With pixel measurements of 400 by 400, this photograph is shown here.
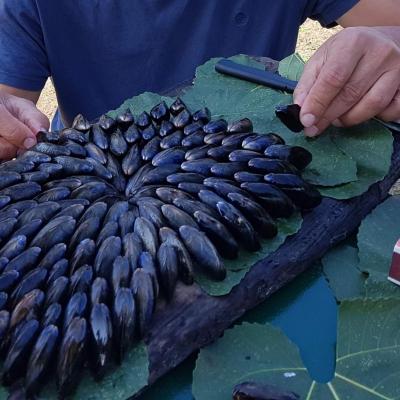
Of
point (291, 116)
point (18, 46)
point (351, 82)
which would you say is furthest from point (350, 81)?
point (18, 46)

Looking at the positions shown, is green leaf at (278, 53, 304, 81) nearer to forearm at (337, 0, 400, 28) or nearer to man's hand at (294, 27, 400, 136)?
man's hand at (294, 27, 400, 136)

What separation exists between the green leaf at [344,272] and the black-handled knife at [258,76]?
29 cm

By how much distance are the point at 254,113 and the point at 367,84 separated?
205 mm

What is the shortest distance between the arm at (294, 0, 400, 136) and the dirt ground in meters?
2.28

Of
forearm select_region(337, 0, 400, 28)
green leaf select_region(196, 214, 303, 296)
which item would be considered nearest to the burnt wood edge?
green leaf select_region(196, 214, 303, 296)

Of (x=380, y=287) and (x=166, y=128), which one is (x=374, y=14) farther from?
(x=380, y=287)

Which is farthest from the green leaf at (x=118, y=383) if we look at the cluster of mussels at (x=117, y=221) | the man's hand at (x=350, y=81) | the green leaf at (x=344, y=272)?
the man's hand at (x=350, y=81)

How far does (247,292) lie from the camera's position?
2.59ft

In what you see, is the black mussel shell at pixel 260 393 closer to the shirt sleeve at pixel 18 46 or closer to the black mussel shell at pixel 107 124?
the black mussel shell at pixel 107 124

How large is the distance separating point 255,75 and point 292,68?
111mm

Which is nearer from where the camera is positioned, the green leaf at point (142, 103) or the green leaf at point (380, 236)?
the green leaf at point (380, 236)

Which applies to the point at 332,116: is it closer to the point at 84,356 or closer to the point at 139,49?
the point at 84,356

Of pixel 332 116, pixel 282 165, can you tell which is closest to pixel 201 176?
pixel 282 165

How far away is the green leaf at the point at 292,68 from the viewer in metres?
1.22
